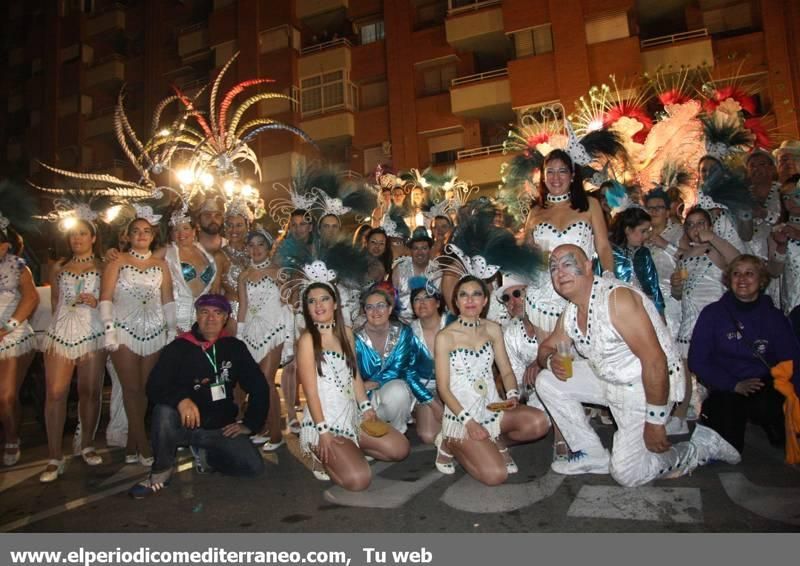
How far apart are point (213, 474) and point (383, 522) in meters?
1.80

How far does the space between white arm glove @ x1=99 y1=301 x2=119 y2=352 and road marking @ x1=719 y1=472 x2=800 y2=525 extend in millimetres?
4497

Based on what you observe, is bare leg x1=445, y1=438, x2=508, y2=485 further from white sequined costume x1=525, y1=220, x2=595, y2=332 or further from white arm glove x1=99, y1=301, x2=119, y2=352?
white arm glove x1=99, y1=301, x2=119, y2=352

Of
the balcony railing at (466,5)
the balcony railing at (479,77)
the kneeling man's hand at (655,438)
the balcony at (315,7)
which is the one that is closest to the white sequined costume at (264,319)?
the kneeling man's hand at (655,438)

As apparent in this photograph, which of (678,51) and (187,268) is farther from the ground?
(678,51)

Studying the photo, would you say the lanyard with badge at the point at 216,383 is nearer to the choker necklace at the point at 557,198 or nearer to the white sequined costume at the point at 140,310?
the white sequined costume at the point at 140,310

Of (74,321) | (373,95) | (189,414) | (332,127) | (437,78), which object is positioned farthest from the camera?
(373,95)

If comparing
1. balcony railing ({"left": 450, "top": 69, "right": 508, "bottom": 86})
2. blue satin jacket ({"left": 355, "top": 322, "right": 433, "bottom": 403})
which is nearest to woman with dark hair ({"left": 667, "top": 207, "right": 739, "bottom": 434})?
blue satin jacket ({"left": 355, "top": 322, "right": 433, "bottom": 403})

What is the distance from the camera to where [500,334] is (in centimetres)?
427

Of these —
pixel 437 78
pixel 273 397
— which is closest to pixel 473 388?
pixel 273 397

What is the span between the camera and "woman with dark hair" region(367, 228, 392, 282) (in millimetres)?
6238

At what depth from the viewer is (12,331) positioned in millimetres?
4945

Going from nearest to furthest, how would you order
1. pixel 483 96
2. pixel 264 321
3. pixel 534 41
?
pixel 264 321
pixel 534 41
pixel 483 96

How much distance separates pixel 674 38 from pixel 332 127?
11.0 meters

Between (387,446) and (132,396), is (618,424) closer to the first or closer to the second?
(387,446)
